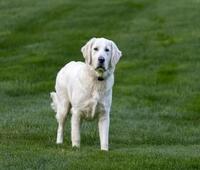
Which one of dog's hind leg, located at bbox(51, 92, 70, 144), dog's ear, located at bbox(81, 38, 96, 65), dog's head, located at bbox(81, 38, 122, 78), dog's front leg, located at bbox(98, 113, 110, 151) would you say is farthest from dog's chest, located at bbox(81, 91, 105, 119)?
dog's hind leg, located at bbox(51, 92, 70, 144)

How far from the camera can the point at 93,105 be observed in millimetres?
12250

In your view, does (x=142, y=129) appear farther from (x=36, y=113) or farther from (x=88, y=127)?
(x=36, y=113)

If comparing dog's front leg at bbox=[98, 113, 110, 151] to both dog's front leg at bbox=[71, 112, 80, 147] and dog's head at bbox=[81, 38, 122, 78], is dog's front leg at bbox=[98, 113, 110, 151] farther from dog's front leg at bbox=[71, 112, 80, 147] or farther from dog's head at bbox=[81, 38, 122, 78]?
dog's head at bbox=[81, 38, 122, 78]

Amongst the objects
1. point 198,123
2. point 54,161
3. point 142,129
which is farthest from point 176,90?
point 54,161

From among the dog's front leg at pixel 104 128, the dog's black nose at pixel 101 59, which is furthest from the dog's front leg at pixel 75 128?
the dog's black nose at pixel 101 59

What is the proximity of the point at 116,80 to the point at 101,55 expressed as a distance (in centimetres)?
1372

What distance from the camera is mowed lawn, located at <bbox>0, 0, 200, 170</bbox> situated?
449 inches

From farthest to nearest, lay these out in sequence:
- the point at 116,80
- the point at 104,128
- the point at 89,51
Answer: the point at 116,80
the point at 104,128
the point at 89,51

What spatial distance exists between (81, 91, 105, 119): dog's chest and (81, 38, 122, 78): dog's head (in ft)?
1.16

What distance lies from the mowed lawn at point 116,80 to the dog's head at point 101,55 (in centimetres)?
135

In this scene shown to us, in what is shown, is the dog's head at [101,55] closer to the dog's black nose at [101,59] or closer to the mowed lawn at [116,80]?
the dog's black nose at [101,59]

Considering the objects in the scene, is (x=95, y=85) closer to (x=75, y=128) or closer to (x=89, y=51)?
(x=89, y=51)

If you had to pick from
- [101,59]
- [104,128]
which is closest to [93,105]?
[104,128]

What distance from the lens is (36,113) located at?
61.2ft
